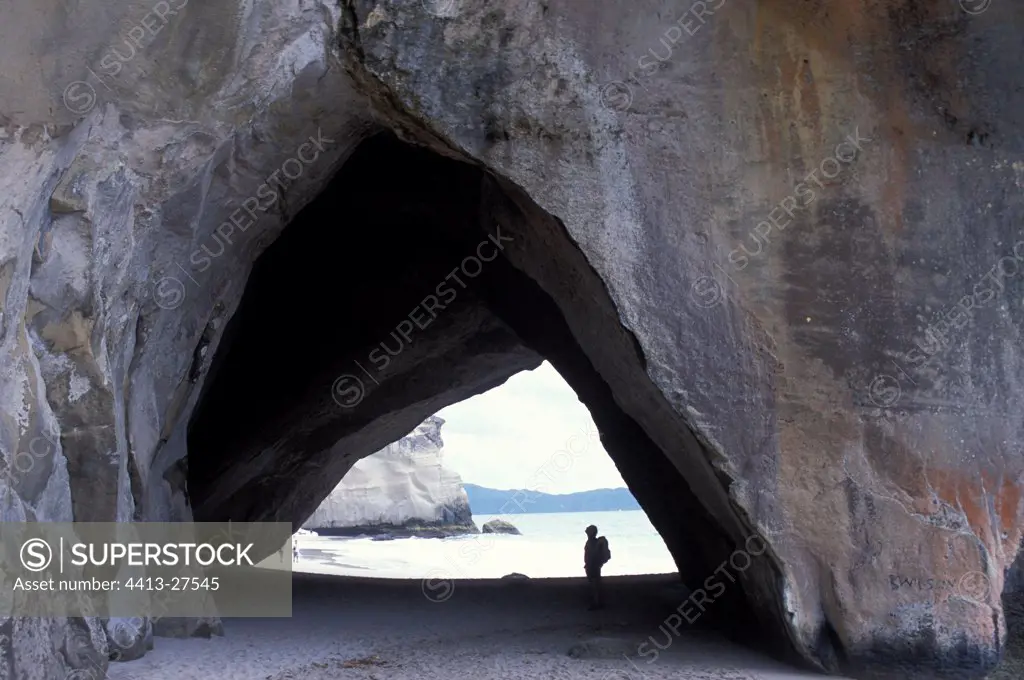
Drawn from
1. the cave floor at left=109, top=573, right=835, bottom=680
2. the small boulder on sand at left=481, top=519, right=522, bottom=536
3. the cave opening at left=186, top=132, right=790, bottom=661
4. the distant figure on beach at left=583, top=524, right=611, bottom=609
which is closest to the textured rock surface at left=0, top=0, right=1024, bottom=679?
the cave floor at left=109, top=573, right=835, bottom=680

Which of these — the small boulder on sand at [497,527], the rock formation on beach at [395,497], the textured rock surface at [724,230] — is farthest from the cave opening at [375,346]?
the small boulder on sand at [497,527]

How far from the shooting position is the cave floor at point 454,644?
504 cm

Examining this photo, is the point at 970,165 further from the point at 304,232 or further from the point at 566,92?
the point at 304,232

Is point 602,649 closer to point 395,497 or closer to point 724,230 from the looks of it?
point 724,230

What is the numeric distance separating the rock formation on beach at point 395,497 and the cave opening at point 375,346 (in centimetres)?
2216

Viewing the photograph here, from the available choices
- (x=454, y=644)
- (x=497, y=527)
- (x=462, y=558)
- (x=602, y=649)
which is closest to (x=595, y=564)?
(x=454, y=644)

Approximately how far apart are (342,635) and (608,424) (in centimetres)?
336

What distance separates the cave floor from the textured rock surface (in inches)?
27.1

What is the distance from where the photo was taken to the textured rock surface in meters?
4.81

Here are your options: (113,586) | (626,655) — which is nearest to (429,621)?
(626,655)

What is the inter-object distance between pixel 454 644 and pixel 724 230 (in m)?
3.30

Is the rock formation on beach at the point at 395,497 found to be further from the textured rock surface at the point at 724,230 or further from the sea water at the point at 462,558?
the textured rock surface at the point at 724,230

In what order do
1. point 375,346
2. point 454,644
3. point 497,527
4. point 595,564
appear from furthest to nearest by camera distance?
1. point 497,527
2. point 375,346
3. point 595,564
4. point 454,644

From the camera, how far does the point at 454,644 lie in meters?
6.11
